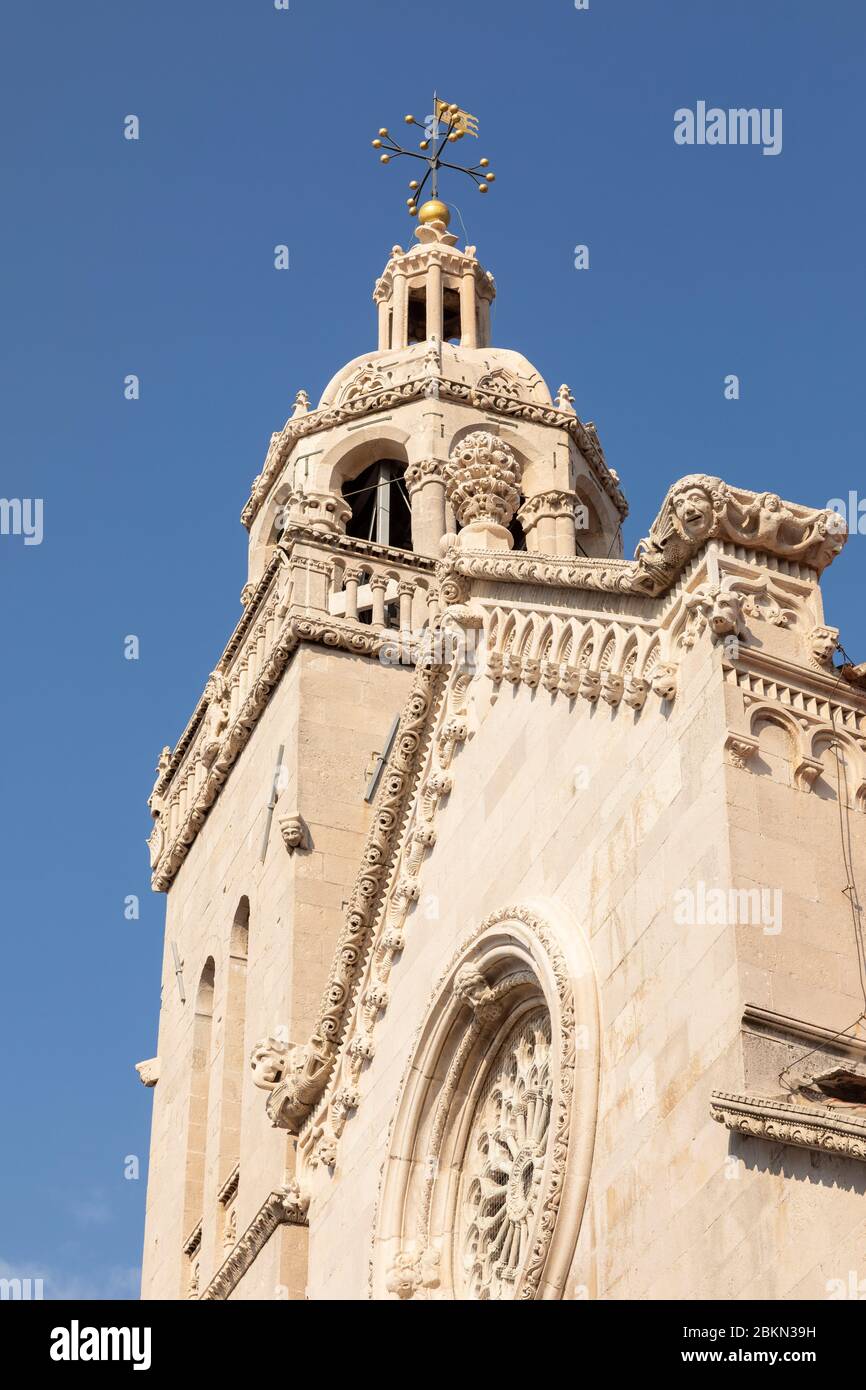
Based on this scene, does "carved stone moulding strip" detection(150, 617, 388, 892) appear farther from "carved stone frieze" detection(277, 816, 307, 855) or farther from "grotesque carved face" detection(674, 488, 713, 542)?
"grotesque carved face" detection(674, 488, 713, 542)

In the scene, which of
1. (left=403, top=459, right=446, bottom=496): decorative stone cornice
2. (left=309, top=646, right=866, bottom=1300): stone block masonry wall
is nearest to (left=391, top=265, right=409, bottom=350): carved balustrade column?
(left=403, top=459, right=446, bottom=496): decorative stone cornice

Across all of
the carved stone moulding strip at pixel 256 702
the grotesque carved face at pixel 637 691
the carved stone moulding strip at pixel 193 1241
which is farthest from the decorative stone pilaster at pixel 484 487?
the carved stone moulding strip at pixel 193 1241

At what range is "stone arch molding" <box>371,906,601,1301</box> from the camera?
747 inches

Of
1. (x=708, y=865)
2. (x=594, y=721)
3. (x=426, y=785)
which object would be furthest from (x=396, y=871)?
(x=708, y=865)

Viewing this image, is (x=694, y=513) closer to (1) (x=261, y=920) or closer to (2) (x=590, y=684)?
(2) (x=590, y=684)

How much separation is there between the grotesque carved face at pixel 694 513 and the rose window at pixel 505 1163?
14.6 ft

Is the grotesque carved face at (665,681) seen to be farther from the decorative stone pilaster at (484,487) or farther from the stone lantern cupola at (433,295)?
the stone lantern cupola at (433,295)

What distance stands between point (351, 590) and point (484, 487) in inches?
236

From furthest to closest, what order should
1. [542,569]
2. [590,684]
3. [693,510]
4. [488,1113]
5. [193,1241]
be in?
[193,1241] < [542,569] < [488,1113] < [590,684] < [693,510]

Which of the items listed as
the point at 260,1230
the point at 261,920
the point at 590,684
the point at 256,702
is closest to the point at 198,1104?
the point at 261,920

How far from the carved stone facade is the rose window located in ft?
0.16

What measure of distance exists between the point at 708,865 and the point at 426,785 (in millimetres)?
7289

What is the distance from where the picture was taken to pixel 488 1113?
2198cm
